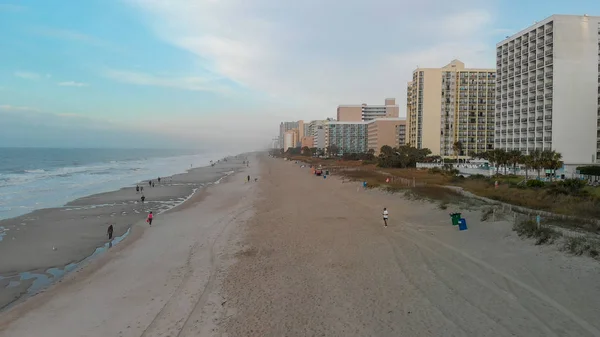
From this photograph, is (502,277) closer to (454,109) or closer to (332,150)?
(454,109)

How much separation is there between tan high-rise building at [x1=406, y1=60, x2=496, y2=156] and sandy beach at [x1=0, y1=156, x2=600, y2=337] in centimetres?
7861

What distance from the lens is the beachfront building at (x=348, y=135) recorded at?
16888 cm

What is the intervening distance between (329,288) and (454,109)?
92.5 meters

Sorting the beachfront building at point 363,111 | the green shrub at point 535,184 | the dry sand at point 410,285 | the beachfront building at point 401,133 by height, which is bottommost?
the dry sand at point 410,285

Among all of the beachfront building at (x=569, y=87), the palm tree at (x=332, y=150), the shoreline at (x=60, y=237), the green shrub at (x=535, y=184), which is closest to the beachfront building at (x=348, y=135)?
the palm tree at (x=332, y=150)

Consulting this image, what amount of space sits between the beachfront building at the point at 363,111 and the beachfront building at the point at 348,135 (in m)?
11.4

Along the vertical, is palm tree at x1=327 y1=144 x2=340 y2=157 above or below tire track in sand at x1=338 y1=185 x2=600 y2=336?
above

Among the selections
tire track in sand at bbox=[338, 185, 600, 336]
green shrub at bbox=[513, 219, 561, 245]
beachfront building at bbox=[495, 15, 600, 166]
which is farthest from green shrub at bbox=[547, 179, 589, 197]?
beachfront building at bbox=[495, 15, 600, 166]

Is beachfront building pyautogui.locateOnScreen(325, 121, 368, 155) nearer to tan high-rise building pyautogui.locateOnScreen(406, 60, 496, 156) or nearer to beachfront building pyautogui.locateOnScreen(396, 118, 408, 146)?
beachfront building pyautogui.locateOnScreen(396, 118, 408, 146)

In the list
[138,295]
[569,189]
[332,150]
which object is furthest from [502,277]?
[332,150]

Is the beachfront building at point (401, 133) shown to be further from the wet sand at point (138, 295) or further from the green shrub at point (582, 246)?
the green shrub at point (582, 246)

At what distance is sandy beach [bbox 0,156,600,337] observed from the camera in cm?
911

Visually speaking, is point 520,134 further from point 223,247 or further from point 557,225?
point 223,247

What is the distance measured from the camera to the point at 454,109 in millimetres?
94188
